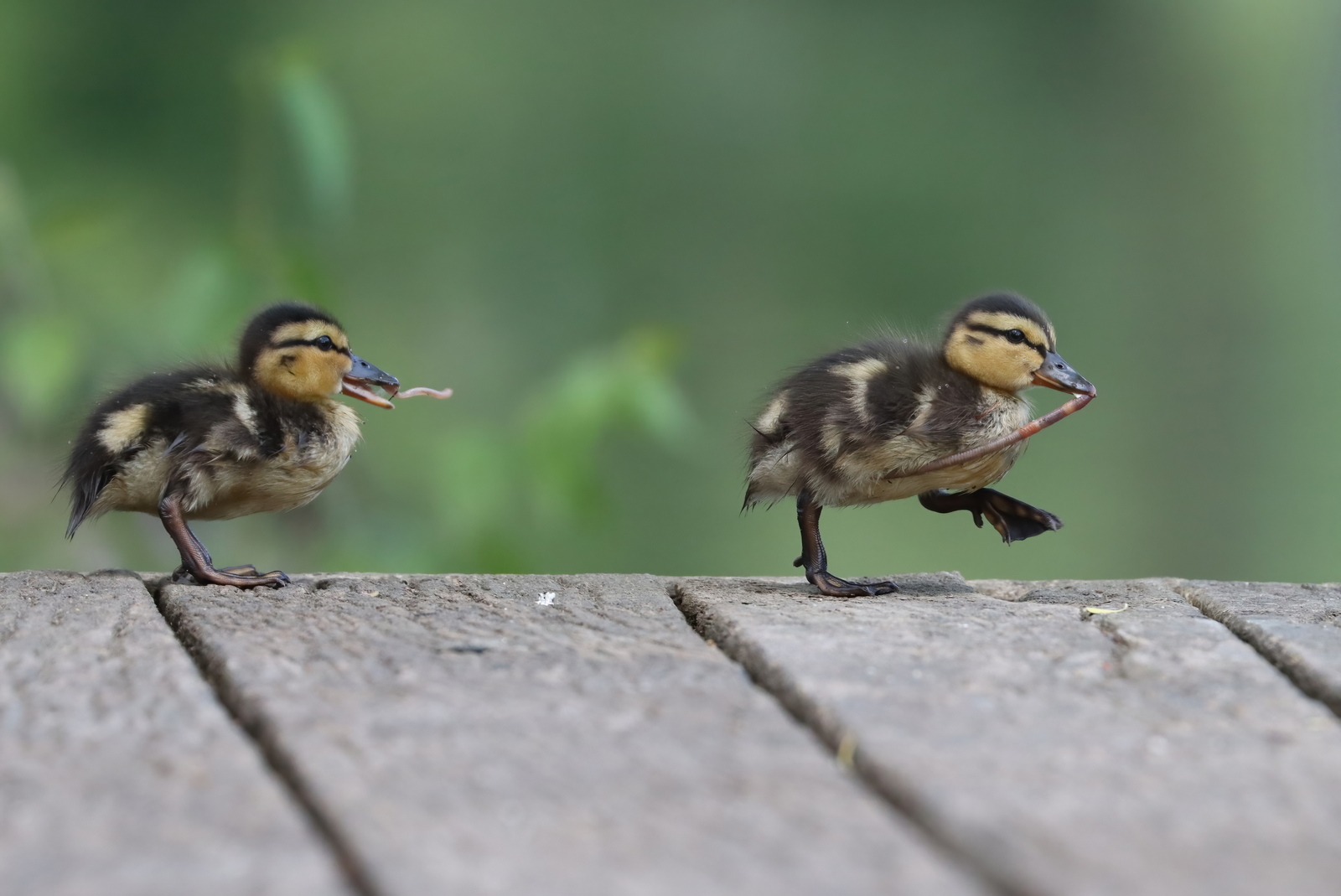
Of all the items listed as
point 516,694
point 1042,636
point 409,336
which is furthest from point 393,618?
point 409,336

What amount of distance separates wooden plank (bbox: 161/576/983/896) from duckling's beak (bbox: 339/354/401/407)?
0.68m

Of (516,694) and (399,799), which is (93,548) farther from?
(399,799)

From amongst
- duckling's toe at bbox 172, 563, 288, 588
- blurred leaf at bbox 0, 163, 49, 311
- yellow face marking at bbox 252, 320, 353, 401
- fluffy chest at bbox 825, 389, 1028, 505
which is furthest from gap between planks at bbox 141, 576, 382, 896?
blurred leaf at bbox 0, 163, 49, 311

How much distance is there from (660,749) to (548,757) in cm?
10

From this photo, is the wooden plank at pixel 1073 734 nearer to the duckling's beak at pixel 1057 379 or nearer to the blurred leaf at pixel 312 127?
the duckling's beak at pixel 1057 379

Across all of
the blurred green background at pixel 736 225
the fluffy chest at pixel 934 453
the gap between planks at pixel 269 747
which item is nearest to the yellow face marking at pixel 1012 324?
the fluffy chest at pixel 934 453

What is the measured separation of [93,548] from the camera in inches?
139

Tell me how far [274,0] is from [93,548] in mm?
1907

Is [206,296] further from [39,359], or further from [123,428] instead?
[123,428]

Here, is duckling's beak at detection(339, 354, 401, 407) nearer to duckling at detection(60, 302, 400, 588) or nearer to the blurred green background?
duckling at detection(60, 302, 400, 588)

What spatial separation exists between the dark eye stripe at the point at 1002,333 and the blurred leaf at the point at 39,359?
1.85 m

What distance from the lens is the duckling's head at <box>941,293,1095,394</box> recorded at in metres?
2.38

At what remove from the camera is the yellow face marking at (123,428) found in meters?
2.27

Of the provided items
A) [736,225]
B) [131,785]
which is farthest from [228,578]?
[736,225]
